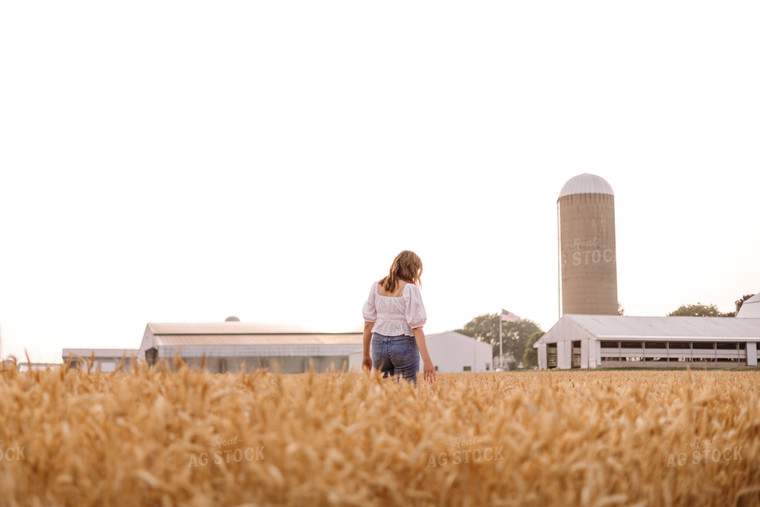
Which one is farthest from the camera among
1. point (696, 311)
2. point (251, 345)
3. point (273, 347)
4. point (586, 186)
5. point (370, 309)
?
point (696, 311)

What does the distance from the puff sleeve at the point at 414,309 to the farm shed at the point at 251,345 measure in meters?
53.5

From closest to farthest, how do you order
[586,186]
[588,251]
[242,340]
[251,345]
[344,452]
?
1. [344,452]
2. [251,345]
3. [588,251]
4. [242,340]
5. [586,186]

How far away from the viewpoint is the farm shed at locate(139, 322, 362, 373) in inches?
2499

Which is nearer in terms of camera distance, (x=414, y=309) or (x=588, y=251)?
(x=414, y=309)

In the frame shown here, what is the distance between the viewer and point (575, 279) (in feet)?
216

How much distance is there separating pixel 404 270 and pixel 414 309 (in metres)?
0.51

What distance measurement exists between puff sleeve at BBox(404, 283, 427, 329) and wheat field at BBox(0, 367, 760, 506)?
4.17m

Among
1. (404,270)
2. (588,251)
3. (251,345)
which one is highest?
(588,251)

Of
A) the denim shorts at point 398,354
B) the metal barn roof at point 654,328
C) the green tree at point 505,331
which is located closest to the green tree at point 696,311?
the green tree at point 505,331

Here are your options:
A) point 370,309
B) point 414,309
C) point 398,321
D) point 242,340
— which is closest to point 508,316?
point 242,340

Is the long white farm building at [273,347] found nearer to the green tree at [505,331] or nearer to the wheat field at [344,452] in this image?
the green tree at [505,331]

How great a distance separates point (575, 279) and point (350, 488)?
66553mm

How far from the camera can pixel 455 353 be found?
7150 cm

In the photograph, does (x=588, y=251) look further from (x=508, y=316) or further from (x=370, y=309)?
(x=370, y=309)
